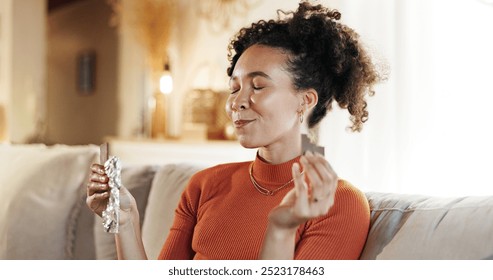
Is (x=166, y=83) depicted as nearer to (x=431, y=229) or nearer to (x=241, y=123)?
(x=241, y=123)

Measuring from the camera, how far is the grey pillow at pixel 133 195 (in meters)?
1.84

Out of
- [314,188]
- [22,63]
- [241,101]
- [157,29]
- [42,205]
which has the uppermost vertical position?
[157,29]

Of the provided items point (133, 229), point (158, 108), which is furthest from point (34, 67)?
point (133, 229)

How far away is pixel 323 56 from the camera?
128cm

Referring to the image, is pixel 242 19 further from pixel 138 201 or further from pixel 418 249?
pixel 418 249

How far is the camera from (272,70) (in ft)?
4.02

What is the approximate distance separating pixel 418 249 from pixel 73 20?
6.39 metres

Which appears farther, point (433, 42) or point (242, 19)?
point (242, 19)

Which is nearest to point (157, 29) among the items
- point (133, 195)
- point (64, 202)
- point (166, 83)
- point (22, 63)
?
point (166, 83)

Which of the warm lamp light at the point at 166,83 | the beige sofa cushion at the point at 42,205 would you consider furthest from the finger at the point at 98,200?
the warm lamp light at the point at 166,83

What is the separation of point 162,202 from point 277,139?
1.90ft

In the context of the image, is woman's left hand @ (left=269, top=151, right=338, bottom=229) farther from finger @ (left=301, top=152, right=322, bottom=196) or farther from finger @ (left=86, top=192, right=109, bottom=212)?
finger @ (left=86, top=192, right=109, bottom=212)

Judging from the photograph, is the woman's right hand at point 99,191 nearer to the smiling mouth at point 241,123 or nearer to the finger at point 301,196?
the smiling mouth at point 241,123

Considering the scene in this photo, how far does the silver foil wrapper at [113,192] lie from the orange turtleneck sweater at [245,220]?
192mm
